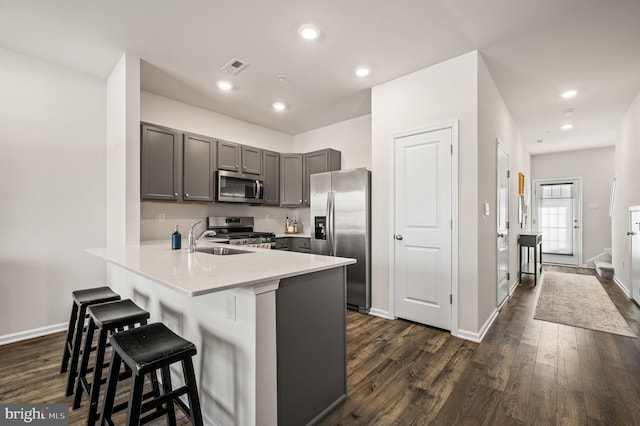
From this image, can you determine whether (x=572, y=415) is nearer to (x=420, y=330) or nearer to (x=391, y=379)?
(x=391, y=379)

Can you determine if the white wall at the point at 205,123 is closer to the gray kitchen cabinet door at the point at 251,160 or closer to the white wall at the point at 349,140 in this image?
the gray kitchen cabinet door at the point at 251,160

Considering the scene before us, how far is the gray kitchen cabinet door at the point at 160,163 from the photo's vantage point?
134 inches

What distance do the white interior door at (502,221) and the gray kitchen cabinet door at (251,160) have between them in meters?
3.31

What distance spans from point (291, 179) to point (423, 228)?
2.58m

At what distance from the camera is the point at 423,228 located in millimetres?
3098

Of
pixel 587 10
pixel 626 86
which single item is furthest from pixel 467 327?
pixel 626 86

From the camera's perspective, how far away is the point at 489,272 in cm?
317

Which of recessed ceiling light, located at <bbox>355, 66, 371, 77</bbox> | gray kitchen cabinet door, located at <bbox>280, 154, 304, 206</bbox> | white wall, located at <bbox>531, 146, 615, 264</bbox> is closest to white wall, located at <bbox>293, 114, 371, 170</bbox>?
gray kitchen cabinet door, located at <bbox>280, 154, 304, 206</bbox>

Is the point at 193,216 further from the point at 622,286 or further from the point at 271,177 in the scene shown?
the point at 622,286

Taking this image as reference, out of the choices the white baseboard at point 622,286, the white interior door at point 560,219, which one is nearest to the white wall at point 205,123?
the white baseboard at point 622,286

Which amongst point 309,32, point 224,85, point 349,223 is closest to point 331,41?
point 309,32

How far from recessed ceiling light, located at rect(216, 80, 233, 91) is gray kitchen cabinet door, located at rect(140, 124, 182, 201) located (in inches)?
31.5

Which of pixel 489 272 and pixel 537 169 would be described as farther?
pixel 537 169

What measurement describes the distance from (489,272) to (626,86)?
2908 millimetres
